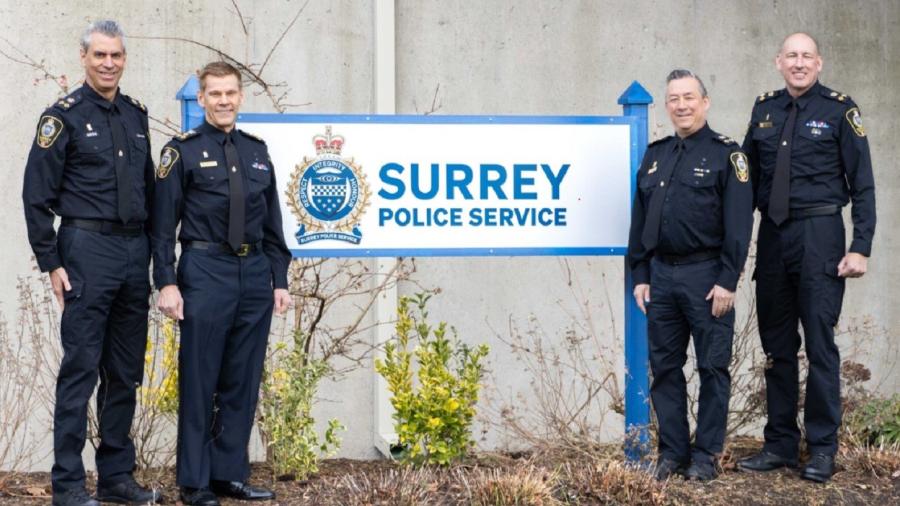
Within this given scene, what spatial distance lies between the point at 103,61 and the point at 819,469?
3.44m

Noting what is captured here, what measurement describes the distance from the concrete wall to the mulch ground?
172 cm

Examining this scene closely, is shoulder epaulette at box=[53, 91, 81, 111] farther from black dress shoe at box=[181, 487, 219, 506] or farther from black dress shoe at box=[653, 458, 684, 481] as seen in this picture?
black dress shoe at box=[653, 458, 684, 481]

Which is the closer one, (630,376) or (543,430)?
(630,376)

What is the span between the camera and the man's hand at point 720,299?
5.55 meters

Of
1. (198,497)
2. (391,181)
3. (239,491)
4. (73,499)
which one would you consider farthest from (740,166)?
(73,499)

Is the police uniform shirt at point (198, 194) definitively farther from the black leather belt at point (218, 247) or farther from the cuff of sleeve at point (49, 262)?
the cuff of sleeve at point (49, 262)

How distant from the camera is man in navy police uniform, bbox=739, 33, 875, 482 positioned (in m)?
5.69

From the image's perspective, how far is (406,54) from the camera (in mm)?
7926

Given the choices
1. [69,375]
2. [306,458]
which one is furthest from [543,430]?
[69,375]

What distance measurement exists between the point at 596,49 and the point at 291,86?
1.90m

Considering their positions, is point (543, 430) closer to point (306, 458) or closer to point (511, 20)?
point (306, 458)

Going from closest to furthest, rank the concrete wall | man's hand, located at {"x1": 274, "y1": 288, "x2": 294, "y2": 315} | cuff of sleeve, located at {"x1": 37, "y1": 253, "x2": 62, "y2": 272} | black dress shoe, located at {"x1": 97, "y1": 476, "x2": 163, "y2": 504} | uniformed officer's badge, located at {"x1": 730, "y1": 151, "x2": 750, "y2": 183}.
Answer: cuff of sleeve, located at {"x1": 37, "y1": 253, "x2": 62, "y2": 272}
black dress shoe, located at {"x1": 97, "y1": 476, "x2": 163, "y2": 504}
man's hand, located at {"x1": 274, "y1": 288, "x2": 294, "y2": 315}
uniformed officer's badge, located at {"x1": 730, "y1": 151, "x2": 750, "y2": 183}
the concrete wall

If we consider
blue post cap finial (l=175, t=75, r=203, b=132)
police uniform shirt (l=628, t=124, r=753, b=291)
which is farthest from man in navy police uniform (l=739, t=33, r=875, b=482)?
blue post cap finial (l=175, t=75, r=203, b=132)

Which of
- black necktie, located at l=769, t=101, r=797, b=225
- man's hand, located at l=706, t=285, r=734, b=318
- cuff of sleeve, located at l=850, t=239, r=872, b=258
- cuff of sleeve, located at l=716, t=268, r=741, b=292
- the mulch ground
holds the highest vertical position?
black necktie, located at l=769, t=101, r=797, b=225
